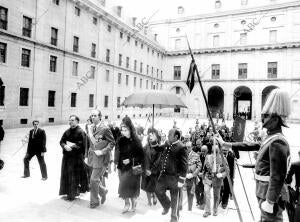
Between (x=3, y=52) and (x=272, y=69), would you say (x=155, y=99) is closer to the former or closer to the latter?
(x=3, y=52)

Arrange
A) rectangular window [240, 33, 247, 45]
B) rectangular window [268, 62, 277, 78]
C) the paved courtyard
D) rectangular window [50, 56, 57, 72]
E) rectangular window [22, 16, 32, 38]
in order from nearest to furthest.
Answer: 1. the paved courtyard
2. rectangular window [22, 16, 32, 38]
3. rectangular window [50, 56, 57, 72]
4. rectangular window [268, 62, 277, 78]
5. rectangular window [240, 33, 247, 45]

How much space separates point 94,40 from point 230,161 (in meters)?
28.8

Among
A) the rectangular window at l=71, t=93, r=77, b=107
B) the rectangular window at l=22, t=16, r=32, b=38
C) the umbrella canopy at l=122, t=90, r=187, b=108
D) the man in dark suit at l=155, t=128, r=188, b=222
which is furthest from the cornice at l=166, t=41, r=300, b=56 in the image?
the man in dark suit at l=155, t=128, r=188, b=222

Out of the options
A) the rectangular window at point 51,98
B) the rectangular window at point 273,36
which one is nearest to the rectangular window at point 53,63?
the rectangular window at point 51,98

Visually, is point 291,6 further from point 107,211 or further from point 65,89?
point 107,211

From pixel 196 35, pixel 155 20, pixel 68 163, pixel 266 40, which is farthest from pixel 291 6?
pixel 68 163

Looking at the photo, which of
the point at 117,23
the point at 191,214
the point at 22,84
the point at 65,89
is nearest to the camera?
the point at 191,214

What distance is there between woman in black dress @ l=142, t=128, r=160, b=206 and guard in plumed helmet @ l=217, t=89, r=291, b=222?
2634 millimetres

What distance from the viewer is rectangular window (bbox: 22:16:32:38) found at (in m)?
23.0

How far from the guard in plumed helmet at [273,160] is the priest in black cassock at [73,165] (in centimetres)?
410

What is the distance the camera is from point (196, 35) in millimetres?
49812

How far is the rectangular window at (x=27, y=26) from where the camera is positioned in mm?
22953

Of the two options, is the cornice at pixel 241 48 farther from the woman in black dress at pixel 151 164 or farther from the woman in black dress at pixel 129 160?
the woman in black dress at pixel 129 160

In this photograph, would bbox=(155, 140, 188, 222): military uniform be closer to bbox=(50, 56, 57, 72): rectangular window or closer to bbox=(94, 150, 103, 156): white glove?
bbox=(94, 150, 103, 156): white glove
